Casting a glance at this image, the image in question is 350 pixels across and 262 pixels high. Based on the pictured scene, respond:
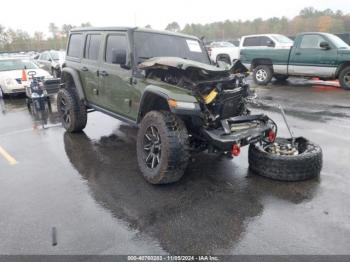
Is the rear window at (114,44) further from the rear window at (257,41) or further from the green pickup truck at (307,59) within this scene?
the rear window at (257,41)

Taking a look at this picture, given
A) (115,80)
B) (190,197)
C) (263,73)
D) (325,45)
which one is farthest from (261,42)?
(190,197)

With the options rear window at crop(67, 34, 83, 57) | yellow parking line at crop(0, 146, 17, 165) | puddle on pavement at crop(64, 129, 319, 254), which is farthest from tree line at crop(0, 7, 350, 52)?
puddle on pavement at crop(64, 129, 319, 254)

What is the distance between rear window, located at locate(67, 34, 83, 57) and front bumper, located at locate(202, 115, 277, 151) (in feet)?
11.9

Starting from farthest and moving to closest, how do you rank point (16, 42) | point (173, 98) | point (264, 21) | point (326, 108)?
point (264, 21)
point (16, 42)
point (326, 108)
point (173, 98)

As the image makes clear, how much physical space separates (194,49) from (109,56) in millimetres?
1498

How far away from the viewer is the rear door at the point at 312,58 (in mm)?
11164

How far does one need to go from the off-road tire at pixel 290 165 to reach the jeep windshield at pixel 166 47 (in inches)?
84.9

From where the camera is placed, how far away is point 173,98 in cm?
393

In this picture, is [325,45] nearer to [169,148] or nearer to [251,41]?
[251,41]

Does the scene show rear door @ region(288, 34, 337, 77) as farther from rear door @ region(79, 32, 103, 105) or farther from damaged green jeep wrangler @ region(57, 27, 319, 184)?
rear door @ region(79, 32, 103, 105)

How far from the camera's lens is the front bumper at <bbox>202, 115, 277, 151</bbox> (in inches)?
157

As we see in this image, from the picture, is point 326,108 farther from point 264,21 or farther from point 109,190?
point 264,21

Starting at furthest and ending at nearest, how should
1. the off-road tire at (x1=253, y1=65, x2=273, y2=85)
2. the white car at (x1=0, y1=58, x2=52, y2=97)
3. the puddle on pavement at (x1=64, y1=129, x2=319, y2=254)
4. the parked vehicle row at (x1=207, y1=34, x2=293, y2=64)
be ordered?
1. the parked vehicle row at (x1=207, y1=34, x2=293, y2=64)
2. the off-road tire at (x1=253, y1=65, x2=273, y2=85)
3. the white car at (x1=0, y1=58, x2=52, y2=97)
4. the puddle on pavement at (x1=64, y1=129, x2=319, y2=254)

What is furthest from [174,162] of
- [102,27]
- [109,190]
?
[102,27]
